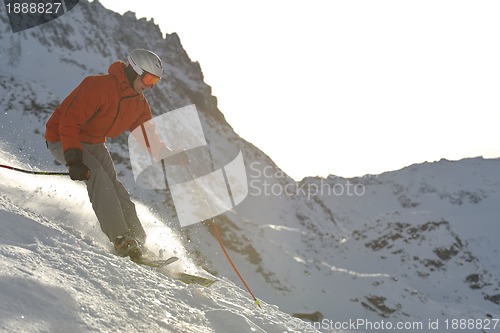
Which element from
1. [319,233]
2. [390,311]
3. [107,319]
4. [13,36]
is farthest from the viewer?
[319,233]

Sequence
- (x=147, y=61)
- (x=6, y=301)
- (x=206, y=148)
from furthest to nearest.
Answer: (x=206, y=148)
(x=147, y=61)
(x=6, y=301)

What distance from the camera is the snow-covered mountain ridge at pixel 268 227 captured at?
6378 cm

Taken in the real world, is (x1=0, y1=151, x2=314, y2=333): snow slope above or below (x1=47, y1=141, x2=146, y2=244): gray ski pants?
below

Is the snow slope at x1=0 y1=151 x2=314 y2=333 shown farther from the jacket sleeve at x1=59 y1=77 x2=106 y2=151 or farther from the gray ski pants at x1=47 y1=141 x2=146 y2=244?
the jacket sleeve at x1=59 y1=77 x2=106 y2=151

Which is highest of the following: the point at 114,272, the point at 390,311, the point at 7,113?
the point at 7,113

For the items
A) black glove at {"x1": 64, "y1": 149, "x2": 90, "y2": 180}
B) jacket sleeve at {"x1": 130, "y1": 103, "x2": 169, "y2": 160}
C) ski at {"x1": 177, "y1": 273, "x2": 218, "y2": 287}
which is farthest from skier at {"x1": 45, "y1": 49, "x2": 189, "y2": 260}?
ski at {"x1": 177, "y1": 273, "x2": 218, "y2": 287}

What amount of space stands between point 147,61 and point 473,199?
21367cm

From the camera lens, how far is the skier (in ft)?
20.1

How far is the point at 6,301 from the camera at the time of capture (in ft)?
9.62

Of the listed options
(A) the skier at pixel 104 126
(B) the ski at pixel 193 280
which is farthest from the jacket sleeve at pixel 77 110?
(B) the ski at pixel 193 280

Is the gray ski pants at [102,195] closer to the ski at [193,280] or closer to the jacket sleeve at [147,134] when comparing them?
the jacket sleeve at [147,134]

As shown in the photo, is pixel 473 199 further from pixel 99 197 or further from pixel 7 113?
pixel 99 197

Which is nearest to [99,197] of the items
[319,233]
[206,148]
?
[206,148]

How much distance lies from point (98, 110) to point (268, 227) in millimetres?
79988
